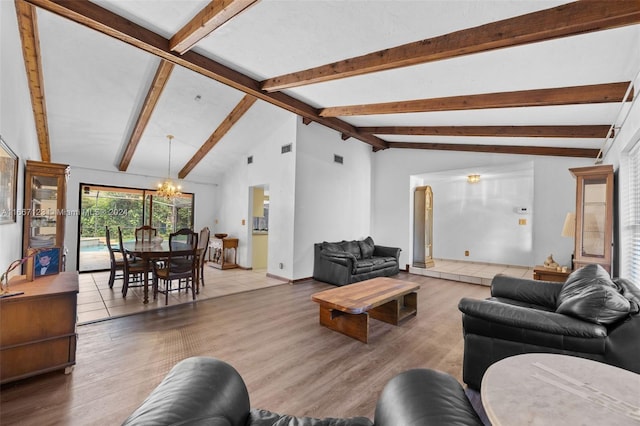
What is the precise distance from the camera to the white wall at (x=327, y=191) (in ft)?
19.4

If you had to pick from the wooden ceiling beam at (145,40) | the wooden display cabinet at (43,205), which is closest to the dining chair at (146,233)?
the wooden display cabinet at (43,205)

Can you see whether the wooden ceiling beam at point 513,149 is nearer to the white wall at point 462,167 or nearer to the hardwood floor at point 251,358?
the white wall at point 462,167

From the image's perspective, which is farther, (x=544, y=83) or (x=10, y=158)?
(x=544, y=83)

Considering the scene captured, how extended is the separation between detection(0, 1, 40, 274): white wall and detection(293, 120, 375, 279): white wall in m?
3.95

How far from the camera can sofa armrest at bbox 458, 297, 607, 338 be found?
1.80 m

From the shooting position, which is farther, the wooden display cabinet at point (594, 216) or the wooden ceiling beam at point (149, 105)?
the wooden ceiling beam at point (149, 105)

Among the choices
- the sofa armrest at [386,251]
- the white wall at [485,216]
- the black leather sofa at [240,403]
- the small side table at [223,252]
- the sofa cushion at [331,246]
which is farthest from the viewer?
the small side table at [223,252]

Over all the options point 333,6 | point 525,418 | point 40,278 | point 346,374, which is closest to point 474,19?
point 333,6

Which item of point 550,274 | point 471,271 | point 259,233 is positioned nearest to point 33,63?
point 259,233

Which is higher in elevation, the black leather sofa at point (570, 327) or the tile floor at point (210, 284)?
the black leather sofa at point (570, 327)

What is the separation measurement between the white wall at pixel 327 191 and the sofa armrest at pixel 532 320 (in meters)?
4.00

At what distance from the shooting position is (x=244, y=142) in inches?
267

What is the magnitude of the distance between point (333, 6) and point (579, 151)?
5.33 m

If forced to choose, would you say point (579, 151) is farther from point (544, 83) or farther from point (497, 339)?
point (497, 339)
